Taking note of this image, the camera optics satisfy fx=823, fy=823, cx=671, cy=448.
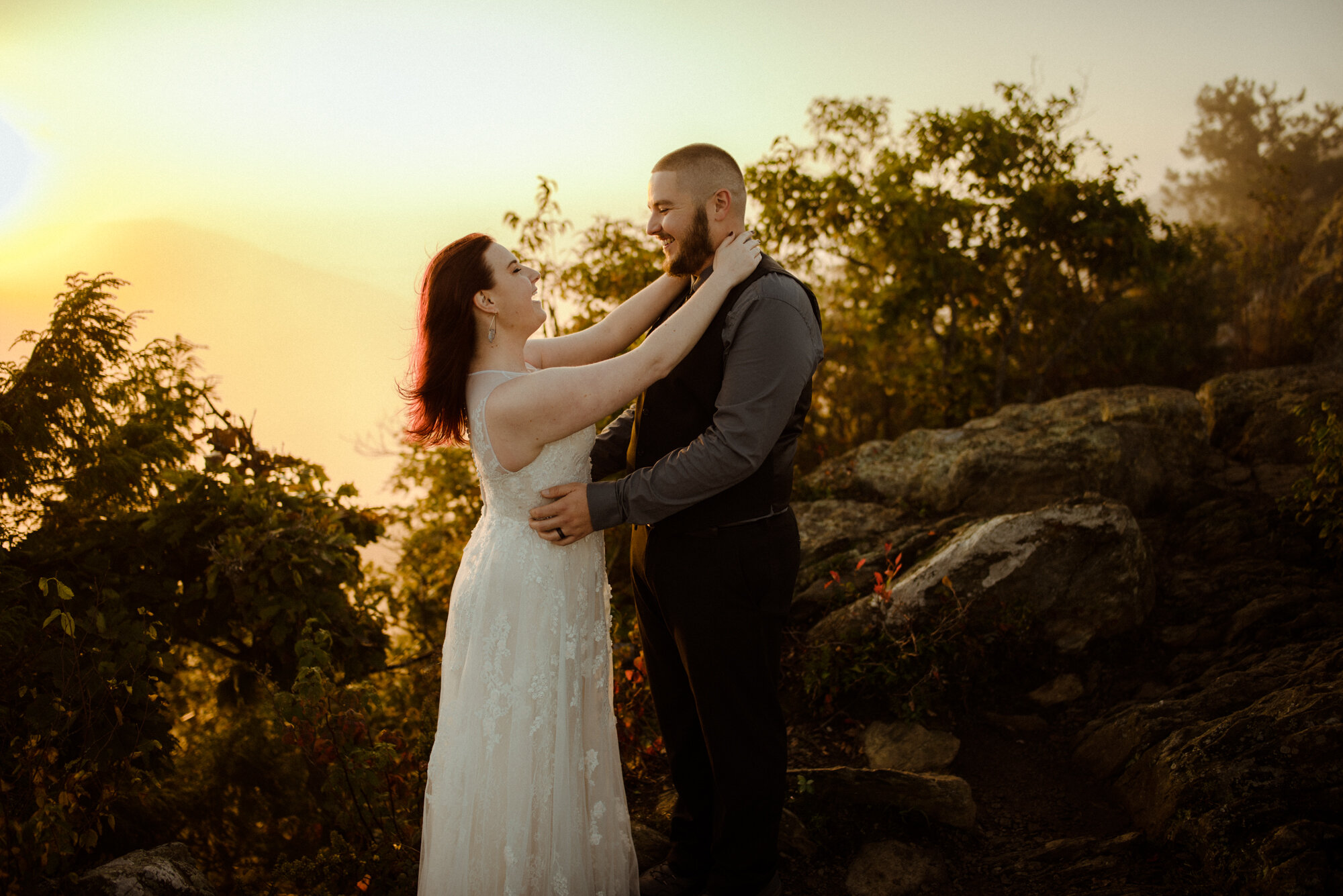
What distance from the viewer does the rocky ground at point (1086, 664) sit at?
2.97 metres

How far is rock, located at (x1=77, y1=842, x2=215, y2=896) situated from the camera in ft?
9.46

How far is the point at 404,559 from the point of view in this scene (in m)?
7.80

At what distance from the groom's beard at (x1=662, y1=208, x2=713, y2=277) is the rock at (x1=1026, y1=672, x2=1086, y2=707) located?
2.96 metres

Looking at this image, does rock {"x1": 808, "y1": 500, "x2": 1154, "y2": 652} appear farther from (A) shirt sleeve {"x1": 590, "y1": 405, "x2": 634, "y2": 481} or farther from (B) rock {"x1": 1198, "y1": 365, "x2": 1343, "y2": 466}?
(B) rock {"x1": 1198, "y1": 365, "x2": 1343, "y2": 466}

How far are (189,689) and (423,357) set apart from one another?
5.17 m

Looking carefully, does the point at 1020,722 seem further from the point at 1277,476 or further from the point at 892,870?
the point at 1277,476

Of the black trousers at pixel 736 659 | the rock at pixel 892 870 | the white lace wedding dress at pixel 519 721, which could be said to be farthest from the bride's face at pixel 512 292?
the rock at pixel 892 870

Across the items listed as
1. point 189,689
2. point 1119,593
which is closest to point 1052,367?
point 1119,593

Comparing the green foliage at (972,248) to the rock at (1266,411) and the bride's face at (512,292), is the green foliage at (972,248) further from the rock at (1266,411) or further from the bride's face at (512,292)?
the bride's face at (512,292)

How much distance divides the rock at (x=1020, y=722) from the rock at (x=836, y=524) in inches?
59.0

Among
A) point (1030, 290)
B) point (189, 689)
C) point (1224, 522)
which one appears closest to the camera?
point (1224, 522)

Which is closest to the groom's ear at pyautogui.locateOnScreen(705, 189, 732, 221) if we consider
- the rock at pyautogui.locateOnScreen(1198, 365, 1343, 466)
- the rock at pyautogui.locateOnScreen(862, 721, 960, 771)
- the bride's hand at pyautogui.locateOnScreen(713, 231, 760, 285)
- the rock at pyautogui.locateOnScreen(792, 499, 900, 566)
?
the bride's hand at pyautogui.locateOnScreen(713, 231, 760, 285)

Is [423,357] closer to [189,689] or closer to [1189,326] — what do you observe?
[189,689]

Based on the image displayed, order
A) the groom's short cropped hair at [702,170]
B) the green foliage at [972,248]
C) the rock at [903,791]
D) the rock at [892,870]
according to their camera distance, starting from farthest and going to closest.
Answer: the green foliage at [972,248] < the rock at [903,791] < the rock at [892,870] < the groom's short cropped hair at [702,170]
